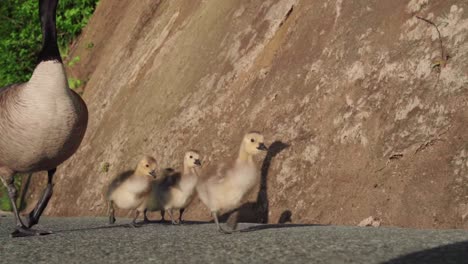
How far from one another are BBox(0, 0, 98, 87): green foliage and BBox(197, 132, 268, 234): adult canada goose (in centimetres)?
1514

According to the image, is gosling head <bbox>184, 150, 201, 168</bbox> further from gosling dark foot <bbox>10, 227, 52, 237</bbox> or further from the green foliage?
the green foliage

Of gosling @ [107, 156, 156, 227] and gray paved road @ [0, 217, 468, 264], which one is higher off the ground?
gray paved road @ [0, 217, 468, 264]

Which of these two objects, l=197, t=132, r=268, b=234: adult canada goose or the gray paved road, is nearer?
the gray paved road

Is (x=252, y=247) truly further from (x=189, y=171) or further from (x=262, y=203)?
(x=189, y=171)

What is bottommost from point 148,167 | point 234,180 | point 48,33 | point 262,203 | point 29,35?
point 262,203

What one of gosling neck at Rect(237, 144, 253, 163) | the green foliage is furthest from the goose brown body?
the green foliage

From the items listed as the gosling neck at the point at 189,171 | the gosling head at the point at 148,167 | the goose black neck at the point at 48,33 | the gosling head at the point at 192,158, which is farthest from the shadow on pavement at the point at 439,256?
the gosling head at the point at 148,167

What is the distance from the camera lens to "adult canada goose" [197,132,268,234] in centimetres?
934

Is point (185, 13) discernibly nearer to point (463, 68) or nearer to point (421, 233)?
point (463, 68)

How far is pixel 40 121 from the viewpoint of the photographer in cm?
898

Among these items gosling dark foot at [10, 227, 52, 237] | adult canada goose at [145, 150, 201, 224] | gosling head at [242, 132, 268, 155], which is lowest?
gosling dark foot at [10, 227, 52, 237]

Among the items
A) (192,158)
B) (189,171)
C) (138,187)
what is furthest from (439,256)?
(138,187)

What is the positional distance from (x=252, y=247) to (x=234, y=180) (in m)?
2.44

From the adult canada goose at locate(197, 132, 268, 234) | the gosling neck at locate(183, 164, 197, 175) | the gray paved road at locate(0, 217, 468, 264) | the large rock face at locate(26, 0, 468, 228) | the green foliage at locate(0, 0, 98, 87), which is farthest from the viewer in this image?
the green foliage at locate(0, 0, 98, 87)
